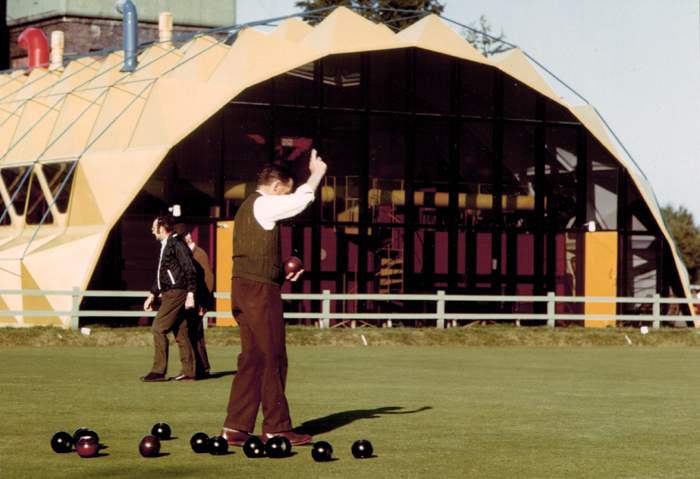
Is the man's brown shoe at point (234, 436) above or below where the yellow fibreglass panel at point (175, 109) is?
below

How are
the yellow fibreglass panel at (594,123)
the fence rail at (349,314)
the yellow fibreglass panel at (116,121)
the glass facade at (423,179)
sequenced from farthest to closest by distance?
the yellow fibreglass panel at (594,123) < the glass facade at (423,179) < the yellow fibreglass panel at (116,121) < the fence rail at (349,314)

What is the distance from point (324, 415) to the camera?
820 centimetres

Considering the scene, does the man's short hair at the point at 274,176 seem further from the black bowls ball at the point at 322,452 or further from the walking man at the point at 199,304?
the walking man at the point at 199,304

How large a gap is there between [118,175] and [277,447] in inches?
636

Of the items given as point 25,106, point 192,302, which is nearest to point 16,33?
point 25,106

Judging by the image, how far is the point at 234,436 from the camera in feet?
21.2

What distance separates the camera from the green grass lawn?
578 centimetres

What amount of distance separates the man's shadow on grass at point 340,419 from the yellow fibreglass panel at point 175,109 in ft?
44.9

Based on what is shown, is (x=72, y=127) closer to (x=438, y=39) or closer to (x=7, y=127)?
(x=7, y=127)

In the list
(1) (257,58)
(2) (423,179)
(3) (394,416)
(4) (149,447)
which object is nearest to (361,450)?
(4) (149,447)

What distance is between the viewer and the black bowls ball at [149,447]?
5.86 metres

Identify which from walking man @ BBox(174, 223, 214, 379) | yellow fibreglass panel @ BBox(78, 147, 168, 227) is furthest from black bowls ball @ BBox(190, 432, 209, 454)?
yellow fibreglass panel @ BBox(78, 147, 168, 227)

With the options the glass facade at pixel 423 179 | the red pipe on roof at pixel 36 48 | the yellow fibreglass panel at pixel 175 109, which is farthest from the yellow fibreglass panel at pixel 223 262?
the red pipe on roof at pixel 36 48

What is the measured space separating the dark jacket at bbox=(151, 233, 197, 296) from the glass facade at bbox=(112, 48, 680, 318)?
10837 millimetres
